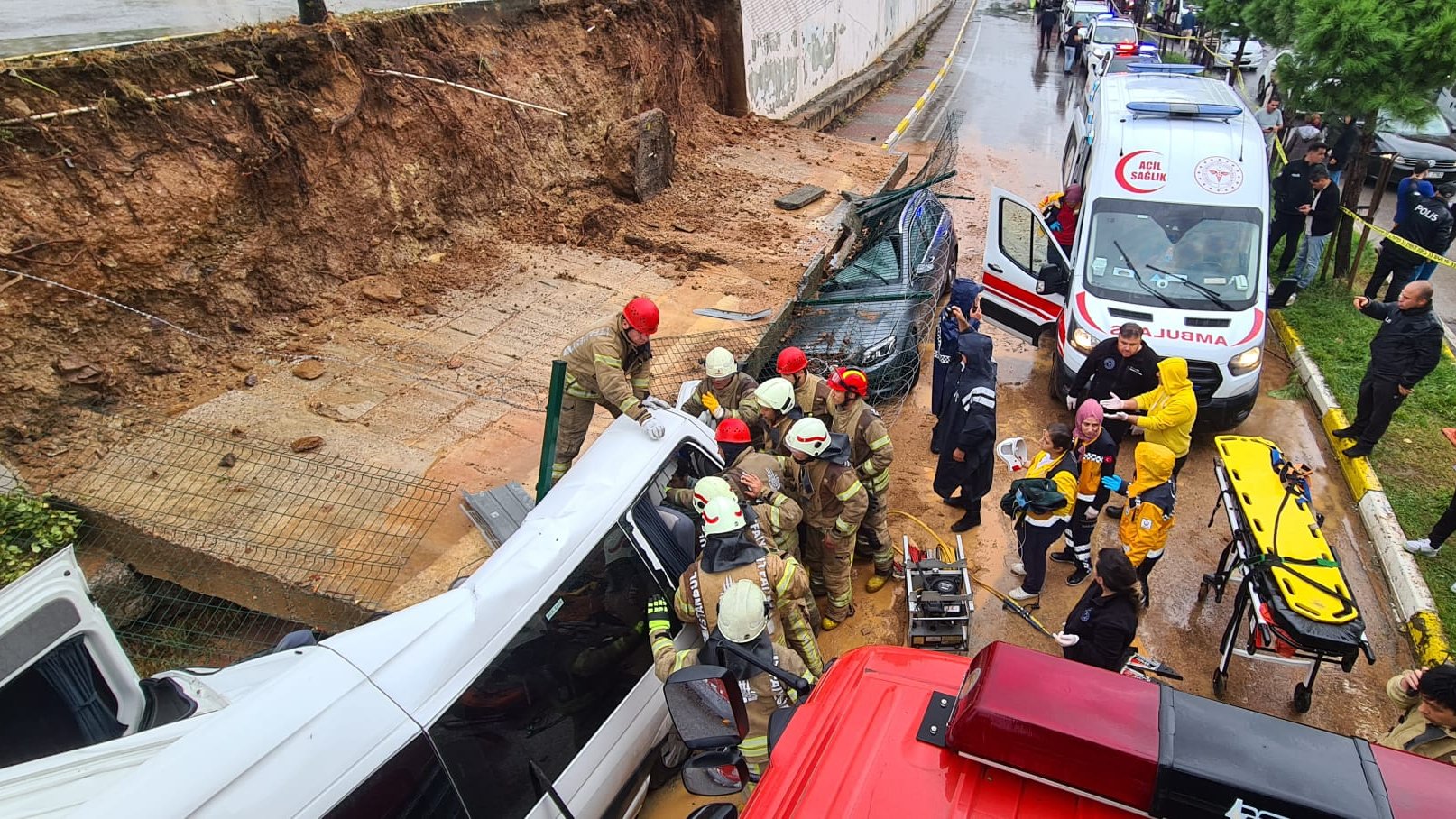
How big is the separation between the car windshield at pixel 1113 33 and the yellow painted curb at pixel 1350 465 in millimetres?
18433

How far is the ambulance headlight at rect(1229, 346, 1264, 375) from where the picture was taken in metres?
6.80

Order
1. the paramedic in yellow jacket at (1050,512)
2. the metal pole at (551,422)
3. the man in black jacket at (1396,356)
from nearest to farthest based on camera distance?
the metal pole at (551,422)
the paramedic in yellow jacket at (1050,512)
the man in black jacket at (1396,356)

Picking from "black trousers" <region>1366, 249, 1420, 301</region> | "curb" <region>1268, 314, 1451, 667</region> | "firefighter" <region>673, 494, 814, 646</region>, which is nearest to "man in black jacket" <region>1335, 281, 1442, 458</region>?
"curb" <region>1268, 314, 1451, 667</region>

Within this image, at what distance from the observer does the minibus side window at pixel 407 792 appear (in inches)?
90.9

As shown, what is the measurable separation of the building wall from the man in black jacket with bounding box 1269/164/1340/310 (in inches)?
378

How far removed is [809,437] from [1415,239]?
8.37 m

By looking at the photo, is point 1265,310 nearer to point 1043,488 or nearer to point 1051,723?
point 1043,488

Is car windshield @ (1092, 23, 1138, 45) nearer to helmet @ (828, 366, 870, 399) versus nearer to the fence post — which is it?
the fence post

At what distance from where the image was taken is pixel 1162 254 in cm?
758

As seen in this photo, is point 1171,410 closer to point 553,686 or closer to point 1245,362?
point 1245,362

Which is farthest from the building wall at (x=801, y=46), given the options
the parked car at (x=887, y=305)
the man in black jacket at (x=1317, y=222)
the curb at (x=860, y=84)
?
the man in black jacket at (x=1317, y=222)

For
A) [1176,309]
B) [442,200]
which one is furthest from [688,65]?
[1176,309]

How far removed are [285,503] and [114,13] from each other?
5104 millimetres

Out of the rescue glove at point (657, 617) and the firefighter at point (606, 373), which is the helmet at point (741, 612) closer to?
the rescue glove at point (657, 617)
